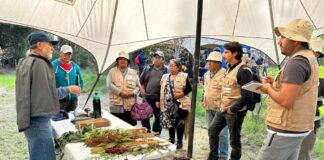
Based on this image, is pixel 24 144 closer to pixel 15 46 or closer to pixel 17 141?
pixel 17 141

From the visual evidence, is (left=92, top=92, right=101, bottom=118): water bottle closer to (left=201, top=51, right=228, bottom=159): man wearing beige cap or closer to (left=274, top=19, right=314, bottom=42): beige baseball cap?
(left=201, top=51, right=228, bottom=159): man wearing beige cap

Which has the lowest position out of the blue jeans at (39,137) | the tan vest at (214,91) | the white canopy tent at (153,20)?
the blue jeans at (39,137)

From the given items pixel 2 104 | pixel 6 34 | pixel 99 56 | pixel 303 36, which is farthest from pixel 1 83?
pixel 303 36

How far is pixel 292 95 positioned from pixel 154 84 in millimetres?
2995

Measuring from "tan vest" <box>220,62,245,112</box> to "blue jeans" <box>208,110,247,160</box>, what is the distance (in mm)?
136

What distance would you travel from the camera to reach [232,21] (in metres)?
4.57

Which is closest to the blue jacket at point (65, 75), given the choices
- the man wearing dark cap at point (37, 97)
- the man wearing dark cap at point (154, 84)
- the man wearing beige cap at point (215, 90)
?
the man wearing dark cap at point (154, 84)

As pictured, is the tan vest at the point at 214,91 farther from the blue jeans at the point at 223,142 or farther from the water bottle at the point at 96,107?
the water bottle at the point at 96,107

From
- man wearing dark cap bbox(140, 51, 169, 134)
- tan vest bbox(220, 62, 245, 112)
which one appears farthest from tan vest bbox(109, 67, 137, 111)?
tan vest bbox(220, 62, 245, 112)

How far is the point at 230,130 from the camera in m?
3.76

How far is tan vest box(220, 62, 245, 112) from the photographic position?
366 cm

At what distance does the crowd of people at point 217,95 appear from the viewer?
2.13 m

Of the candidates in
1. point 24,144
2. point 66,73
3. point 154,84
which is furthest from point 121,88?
point 24,144

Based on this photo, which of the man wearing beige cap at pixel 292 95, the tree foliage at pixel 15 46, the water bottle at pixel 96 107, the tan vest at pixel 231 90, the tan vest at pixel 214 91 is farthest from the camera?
the tree foliage at pixel 15 46
